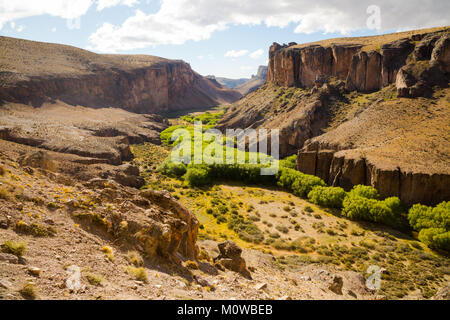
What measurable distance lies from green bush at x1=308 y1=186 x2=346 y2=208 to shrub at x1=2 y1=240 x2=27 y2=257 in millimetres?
36764

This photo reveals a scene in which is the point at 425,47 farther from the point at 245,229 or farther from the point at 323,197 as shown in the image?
the point at 245,229

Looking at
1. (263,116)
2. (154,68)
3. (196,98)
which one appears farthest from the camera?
(196,98)

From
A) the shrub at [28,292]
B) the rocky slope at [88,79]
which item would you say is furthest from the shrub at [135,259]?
the rocky slope at [88,79]

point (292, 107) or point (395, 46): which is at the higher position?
point (395, 46)

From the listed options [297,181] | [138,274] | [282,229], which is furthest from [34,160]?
[297,181]

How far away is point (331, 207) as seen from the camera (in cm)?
4053

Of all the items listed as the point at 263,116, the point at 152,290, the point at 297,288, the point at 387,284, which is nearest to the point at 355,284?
the point at 387,284

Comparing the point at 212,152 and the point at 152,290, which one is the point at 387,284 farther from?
the point at 212,152

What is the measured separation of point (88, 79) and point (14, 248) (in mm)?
105960

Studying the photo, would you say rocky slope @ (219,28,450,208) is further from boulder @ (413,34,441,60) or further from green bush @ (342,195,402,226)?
green bush @ (342,195,402,226)

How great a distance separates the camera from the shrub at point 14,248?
9.00 meters

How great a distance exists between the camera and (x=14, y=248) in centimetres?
906

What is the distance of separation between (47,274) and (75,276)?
768 mm

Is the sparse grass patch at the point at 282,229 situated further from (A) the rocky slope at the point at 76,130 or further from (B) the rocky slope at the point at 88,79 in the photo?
(B) the rocky slope at the point at 88,79
